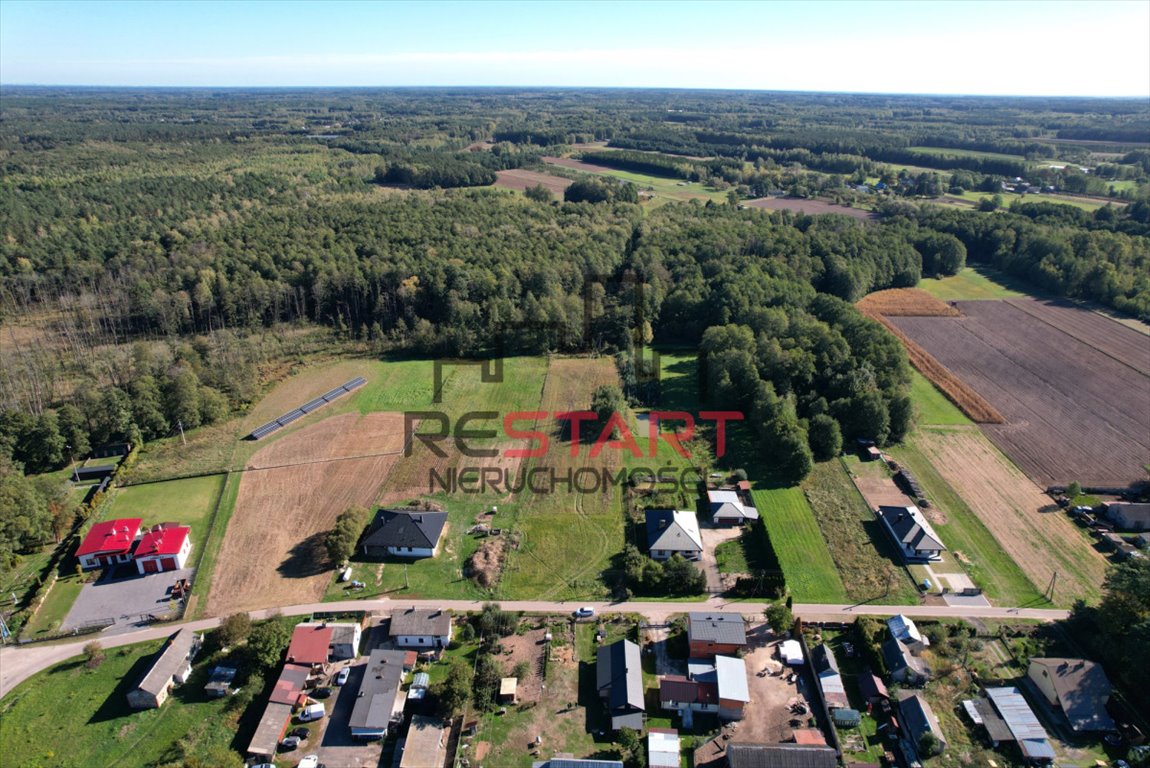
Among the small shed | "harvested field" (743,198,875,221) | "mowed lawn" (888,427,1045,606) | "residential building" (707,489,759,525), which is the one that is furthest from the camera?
"harvested field" (743,198,875,221)

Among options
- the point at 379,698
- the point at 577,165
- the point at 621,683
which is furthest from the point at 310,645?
the point at 577,165

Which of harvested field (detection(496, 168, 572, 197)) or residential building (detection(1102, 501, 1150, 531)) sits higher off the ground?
harvested field (detection(496, 168, 572, 197))

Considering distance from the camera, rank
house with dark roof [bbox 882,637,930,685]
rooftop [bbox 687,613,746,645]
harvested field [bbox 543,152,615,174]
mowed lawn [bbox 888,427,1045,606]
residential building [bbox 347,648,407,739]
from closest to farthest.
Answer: residential building [bbox 347,648,407,739] → house with dark roof [bbox 882,637,930,685] → rooftop [bbox 687,613,746,645] → mowed lawn [bbox 888,427,1045,606] → harvested field [bbox 543,152,615,174]

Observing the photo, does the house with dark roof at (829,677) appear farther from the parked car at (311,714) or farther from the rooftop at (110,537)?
the rooftop at (110,537)

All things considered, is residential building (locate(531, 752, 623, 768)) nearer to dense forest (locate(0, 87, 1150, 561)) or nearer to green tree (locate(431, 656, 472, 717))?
green tree (locate(431, 656, 472, 717))

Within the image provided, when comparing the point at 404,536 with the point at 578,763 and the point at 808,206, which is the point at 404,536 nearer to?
the point at 578,763

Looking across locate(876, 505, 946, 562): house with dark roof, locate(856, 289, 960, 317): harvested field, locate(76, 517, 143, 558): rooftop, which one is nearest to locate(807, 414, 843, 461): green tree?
locate(876, 505, 946, 562): house with dark roof
